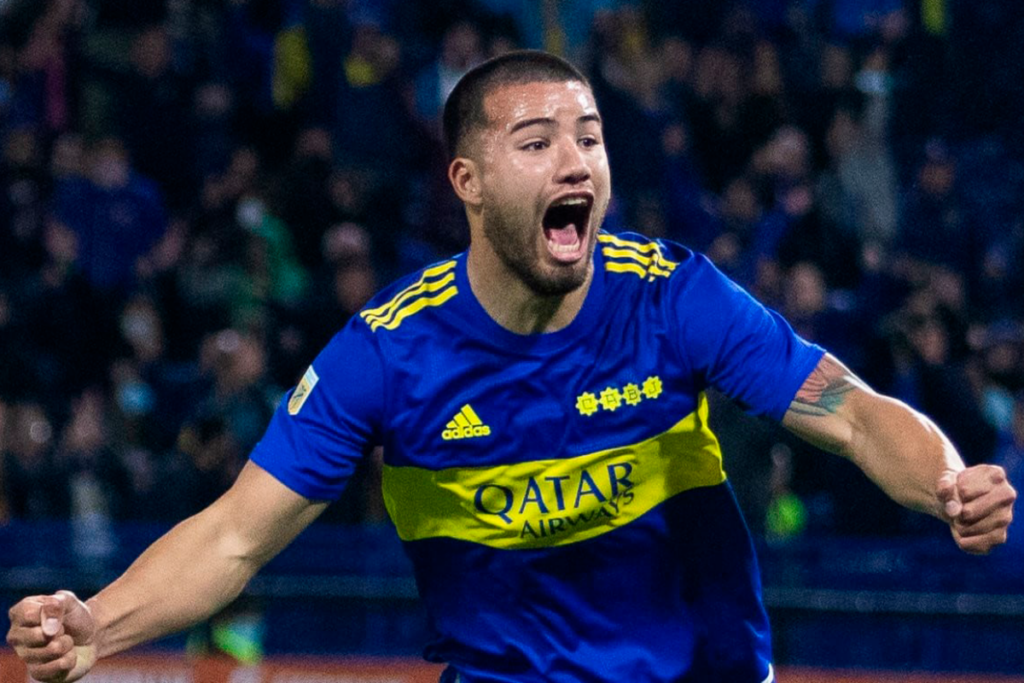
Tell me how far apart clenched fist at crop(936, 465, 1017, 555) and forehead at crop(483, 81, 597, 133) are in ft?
3.82

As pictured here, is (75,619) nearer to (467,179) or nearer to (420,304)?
(420,304)

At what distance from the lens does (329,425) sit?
390cm

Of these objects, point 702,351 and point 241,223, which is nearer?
point 702,351

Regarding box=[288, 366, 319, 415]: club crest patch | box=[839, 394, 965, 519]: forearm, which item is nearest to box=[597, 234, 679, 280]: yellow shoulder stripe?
box=[839, 394, 965, 519]: forearm

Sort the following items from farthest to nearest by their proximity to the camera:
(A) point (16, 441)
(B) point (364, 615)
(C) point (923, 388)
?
1. (A) point (16, 441)
2. (C) point (923, 388)
3. (B) point (364, 615)

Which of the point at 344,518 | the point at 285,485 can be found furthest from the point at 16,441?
the point at 285,485

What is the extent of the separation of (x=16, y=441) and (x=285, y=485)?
5.91m

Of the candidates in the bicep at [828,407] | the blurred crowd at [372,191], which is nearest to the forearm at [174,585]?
the bicep at [828,407]

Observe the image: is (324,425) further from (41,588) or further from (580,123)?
(41,588)

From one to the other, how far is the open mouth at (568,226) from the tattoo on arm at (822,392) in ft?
1.80

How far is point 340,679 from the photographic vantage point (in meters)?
7.19

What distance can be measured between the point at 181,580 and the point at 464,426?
67 cm

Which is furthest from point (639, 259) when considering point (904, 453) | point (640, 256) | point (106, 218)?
point (106, 218)

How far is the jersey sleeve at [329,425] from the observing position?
153 inches
